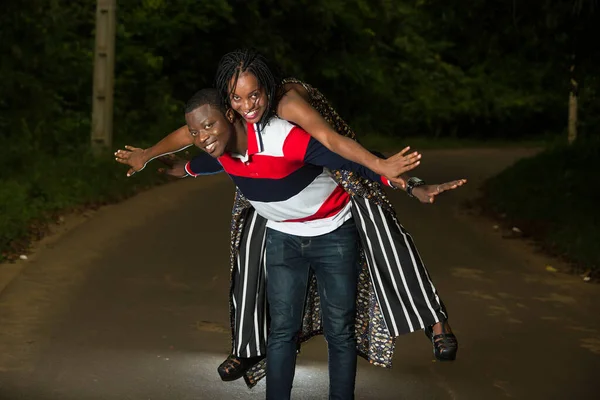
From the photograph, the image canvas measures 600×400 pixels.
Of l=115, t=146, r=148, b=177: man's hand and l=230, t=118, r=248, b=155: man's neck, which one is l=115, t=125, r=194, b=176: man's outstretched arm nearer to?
l=115, t=146, r=148, b=177: man's hand

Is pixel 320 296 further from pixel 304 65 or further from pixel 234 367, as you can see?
pixel 304 65

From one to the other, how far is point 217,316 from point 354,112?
84.1ft

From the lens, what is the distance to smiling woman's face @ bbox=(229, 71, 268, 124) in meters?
4.73

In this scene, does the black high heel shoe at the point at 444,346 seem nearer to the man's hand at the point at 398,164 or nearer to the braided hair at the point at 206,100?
the man's hand at the point at 398,164

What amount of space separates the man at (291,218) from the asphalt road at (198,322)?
1.13 m

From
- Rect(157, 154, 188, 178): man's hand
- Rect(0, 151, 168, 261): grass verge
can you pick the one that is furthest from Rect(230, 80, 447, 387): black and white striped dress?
Rect(0, 151, 168, 261): grass verge

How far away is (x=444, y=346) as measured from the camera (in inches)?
207

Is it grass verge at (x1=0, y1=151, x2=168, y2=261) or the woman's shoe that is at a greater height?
grass verge at (x1=0, y1=151, x2=168, y2=261)

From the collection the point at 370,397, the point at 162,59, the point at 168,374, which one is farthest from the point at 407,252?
the point at 162,59

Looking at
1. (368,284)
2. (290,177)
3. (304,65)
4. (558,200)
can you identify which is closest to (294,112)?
(290,177)

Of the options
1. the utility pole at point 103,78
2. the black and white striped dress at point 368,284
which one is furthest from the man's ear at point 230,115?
the utility pole at point 103,78

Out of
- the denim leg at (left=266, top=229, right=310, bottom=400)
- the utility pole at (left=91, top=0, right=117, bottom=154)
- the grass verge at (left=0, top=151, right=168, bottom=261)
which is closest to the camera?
the denim leg at (left=266, top=229, right=310, bottom=400)

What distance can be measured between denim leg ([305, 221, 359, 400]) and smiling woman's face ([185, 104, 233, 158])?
2.29ft

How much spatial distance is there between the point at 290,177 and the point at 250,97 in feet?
1.36
